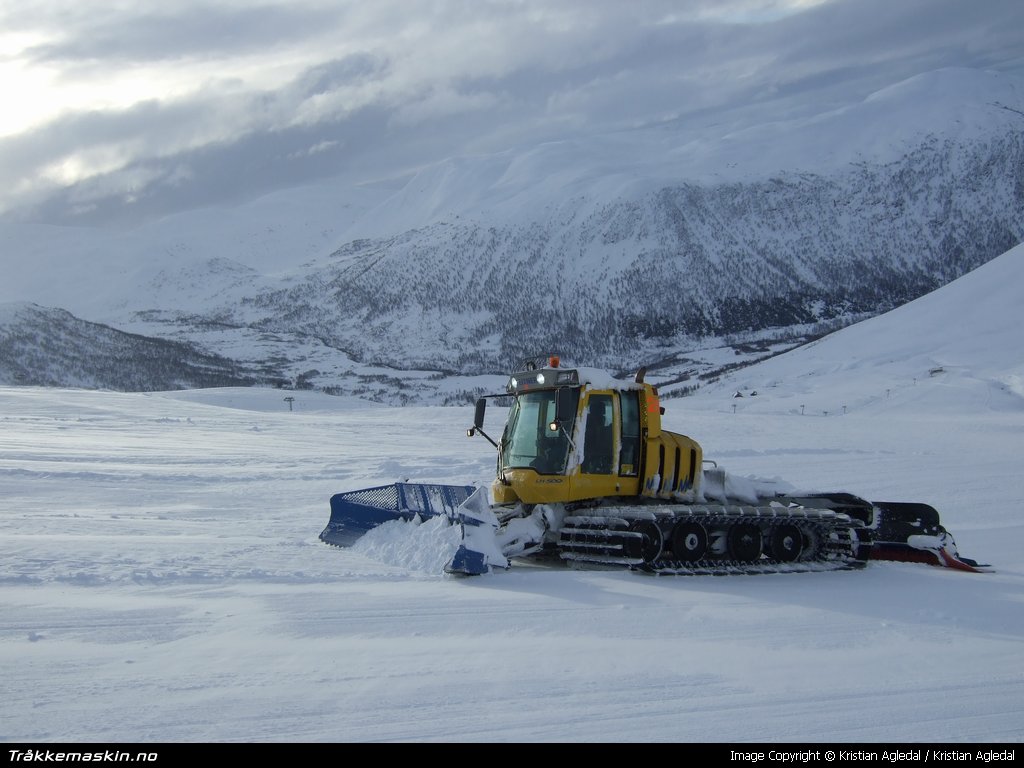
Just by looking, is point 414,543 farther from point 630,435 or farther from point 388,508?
point 630,435

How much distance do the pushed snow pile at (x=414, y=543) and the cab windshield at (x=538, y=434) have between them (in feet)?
4.03

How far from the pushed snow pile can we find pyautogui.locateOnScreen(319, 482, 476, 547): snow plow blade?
0.45 feet

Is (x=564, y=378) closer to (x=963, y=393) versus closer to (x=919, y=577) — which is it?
(x=919, y=577)

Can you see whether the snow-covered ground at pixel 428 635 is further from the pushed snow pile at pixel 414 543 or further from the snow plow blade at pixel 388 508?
the snow plow blade at pixel 388 508

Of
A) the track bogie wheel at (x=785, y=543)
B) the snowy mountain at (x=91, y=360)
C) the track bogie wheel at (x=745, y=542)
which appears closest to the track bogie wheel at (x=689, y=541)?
the track bogie wheel at (x=745, y=542)

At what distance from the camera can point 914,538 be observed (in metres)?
12.8

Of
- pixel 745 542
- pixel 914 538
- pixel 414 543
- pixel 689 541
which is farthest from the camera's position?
pixel 914 538

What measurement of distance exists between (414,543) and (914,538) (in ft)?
20.8

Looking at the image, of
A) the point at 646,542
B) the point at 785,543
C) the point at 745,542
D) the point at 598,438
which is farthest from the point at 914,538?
the point at 598,438

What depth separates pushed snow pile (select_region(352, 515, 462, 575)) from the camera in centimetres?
1123
